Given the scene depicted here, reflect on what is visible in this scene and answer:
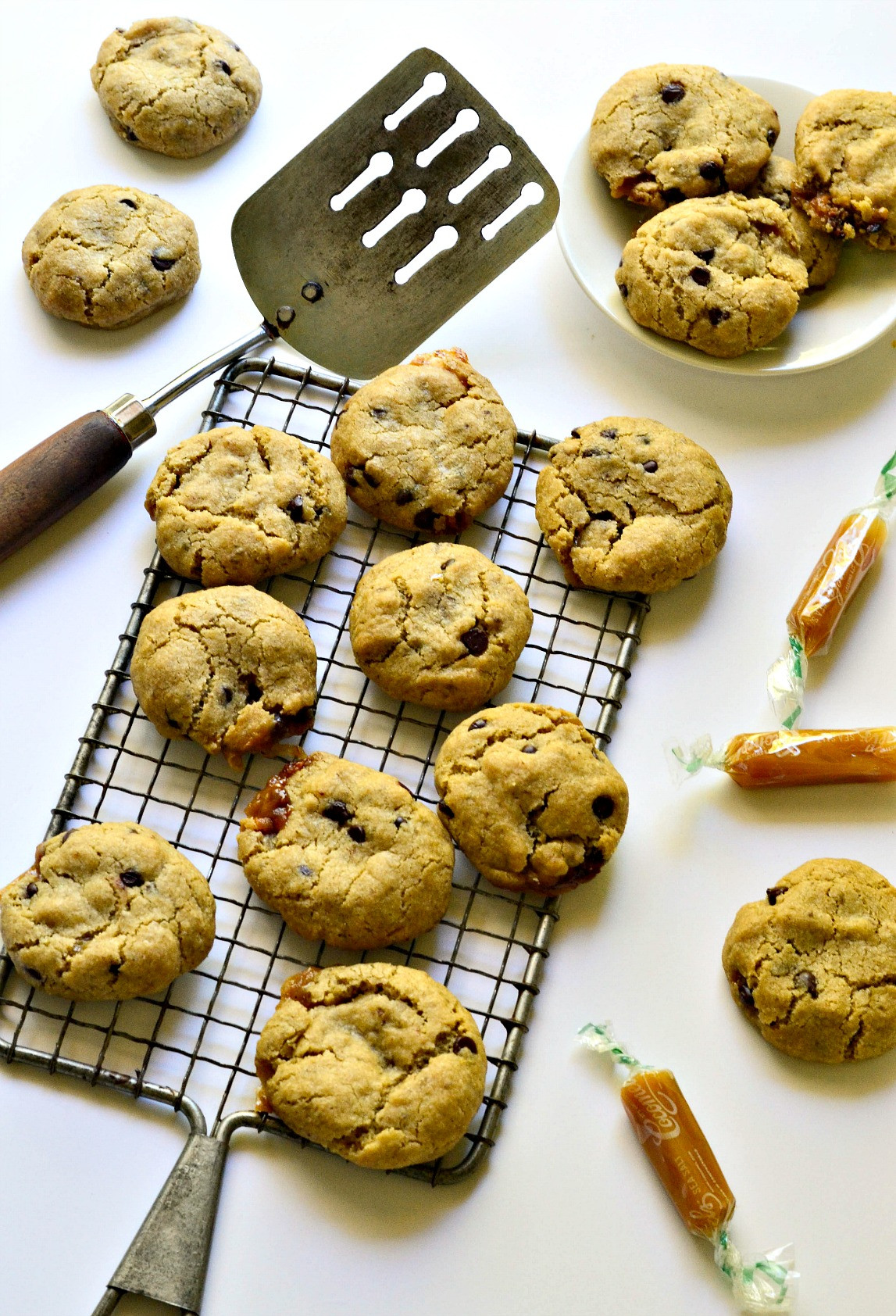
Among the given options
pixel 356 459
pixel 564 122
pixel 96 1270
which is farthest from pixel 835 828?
pixel 564 122

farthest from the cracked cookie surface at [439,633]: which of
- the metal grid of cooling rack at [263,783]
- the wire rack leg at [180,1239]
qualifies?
the wire rack leg at [180,1239]

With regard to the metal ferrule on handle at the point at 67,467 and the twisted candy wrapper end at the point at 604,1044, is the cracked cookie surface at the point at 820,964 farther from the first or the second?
the metal ferrule on handle at the point at 67,467

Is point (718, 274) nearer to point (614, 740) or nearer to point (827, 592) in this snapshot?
point (827, 592)

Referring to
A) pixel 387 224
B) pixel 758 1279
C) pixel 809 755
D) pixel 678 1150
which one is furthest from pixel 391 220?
pixel 758 1279

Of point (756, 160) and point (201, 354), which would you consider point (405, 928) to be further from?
point (756, 160)

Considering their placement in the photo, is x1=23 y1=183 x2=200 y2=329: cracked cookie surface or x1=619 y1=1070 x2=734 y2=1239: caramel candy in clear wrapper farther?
x1=23 y1=183 x2=200 y2=329: cracked cookie surface

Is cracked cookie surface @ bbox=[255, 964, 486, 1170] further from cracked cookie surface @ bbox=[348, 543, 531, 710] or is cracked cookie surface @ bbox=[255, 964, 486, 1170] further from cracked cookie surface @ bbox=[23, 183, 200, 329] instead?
cracked cookie surface @ bbox=[23, 183, 200, 329]

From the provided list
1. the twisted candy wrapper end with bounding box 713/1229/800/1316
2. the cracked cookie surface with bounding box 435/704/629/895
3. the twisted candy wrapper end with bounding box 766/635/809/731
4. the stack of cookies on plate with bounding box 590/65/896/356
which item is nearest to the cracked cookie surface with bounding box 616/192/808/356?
the stack of cookies on plate with bounding box 590/65/896/356
